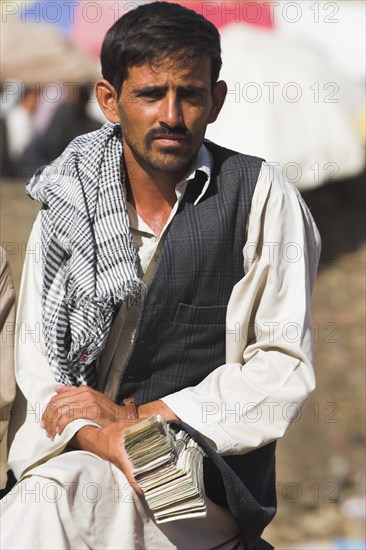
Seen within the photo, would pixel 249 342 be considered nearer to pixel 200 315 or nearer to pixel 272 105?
pixel 200 315

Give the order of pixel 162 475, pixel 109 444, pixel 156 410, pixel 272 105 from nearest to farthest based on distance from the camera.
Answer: pixel 162 475, pixel 109 444, pixel 156 410, pixel 272 105

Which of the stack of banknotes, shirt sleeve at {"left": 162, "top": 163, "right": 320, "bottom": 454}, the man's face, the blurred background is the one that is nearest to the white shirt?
shirt sleeve at {"left": 162, "top": 163, "right": 320, "bottom": 454}

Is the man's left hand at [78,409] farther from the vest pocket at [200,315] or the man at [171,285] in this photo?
the vest pocket at [200,315]

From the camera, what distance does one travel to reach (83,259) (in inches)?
132

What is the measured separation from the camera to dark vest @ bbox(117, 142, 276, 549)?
10.9 feet

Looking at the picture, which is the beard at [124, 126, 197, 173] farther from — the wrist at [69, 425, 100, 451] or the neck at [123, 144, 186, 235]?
the wrist at [69, 425, 100, 451]

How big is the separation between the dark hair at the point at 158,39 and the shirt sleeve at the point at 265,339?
42 cm

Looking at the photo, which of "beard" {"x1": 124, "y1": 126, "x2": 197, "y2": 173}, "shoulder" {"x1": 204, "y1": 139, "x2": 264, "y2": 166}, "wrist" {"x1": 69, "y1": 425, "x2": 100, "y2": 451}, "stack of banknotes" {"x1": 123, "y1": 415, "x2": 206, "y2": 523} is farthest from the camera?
"shoulder" {"x1": 204, "y1": 139, "x2": 264, "y2": 166}

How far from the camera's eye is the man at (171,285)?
3.19 meters

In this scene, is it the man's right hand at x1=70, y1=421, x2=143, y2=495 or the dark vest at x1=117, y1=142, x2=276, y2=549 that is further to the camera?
the dark vest at x1=117, y1=142, x2=276, y2=549

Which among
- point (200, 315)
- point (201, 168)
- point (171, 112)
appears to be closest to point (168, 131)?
point (171, 112)

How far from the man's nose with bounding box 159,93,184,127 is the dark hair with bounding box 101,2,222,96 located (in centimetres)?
11

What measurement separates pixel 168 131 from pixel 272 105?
7.62m

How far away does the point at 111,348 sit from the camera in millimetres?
3465
